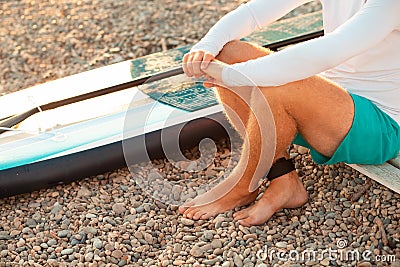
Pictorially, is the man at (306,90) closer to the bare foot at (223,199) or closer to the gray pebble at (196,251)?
the bare foot at (223,199)

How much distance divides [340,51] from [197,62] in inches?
19.0

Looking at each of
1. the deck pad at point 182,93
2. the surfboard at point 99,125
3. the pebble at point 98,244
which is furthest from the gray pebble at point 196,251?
the deck pad at point 182,93

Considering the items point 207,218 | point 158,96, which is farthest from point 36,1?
point 207,218

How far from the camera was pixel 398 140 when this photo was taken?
A: 7.73ft

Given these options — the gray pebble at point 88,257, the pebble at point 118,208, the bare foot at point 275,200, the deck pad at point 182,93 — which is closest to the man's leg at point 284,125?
the bare foot at point 275,200

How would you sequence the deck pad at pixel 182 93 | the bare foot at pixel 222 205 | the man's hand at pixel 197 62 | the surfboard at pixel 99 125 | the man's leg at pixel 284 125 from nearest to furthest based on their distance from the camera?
1. the man's leg at pixel 284 125
2. the man's hand at pixel 197 62
3. the bare foot at pixel 222 205
4. the surfboard at pixel 99 125
5. the deck pad at pixel 182 93

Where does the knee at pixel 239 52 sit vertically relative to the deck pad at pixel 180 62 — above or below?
above

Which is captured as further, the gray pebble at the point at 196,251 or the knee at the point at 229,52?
the knee at the point at 229,52

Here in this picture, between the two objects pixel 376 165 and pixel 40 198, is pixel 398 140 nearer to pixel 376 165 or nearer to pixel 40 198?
pixel 376 165

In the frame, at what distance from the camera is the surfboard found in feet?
9.00

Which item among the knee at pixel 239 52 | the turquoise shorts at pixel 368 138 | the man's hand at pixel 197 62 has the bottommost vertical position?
the turquoise shorts at pixel 368 138

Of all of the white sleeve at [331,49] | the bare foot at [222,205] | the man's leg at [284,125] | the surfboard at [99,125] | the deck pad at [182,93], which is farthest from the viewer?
the deck pad at [182,93]

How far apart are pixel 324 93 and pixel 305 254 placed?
512mm

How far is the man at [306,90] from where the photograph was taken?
6.96ft
